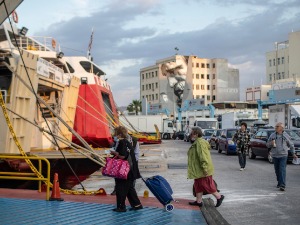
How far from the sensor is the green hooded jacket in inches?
349

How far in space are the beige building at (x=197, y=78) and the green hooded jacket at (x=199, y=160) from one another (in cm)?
12335

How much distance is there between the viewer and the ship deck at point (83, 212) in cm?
763

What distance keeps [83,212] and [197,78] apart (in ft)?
430

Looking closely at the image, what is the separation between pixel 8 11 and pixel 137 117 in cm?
5119

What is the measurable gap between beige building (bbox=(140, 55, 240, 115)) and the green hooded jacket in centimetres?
12335

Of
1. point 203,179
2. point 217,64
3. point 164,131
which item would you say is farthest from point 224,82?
point 203,179

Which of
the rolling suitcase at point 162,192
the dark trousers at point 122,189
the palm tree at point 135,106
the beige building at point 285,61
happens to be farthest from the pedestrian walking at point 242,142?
the palm tree at point 135,106

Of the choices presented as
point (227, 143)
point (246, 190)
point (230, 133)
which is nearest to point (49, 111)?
point (246, 190)

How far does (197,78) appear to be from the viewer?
137875mm

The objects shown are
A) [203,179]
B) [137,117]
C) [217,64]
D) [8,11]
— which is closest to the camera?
[8,11]

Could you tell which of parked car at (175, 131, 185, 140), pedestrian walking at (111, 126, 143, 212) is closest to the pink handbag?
pedestrian walking at (111, 126, 143, 212)

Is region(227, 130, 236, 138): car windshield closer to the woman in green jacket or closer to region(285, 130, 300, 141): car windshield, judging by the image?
region(285, 130, 300, 141): car windshield

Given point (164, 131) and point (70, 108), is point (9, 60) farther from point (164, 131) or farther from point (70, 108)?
point (164, 131)

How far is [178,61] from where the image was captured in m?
135
